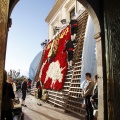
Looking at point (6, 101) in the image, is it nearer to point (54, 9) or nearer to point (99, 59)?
point (99, 59)

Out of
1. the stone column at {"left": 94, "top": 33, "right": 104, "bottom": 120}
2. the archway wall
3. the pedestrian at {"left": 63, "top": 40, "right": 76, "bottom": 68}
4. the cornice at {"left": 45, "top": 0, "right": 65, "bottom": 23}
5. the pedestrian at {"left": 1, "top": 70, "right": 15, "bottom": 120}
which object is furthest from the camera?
the cornice at {"left": 45, "top": 0, "right": 65, "bottom": 23}

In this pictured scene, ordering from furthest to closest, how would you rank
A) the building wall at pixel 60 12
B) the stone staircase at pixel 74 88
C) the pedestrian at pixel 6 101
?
the building wall at pixel 60 12 < the stone staircase at pixel 74 88 < the pedestrian at pixel 6 101

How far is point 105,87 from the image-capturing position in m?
4.53

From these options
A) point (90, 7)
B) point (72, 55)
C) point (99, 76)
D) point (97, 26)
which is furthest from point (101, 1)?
point (72, 55)

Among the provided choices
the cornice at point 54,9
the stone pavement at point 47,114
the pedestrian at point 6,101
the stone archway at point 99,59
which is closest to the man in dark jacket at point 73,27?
the stone pavement at point 47,114

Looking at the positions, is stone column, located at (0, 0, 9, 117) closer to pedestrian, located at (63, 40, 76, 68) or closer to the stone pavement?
the stone pavement

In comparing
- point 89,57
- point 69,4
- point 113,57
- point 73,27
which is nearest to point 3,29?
point 113,57

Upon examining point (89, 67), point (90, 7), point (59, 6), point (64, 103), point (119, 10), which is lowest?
point (64, 103)

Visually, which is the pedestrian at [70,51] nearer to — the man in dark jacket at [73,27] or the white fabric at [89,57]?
the man in dark jacket at [73,27]

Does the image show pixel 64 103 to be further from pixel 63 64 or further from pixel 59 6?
pixel 59 6

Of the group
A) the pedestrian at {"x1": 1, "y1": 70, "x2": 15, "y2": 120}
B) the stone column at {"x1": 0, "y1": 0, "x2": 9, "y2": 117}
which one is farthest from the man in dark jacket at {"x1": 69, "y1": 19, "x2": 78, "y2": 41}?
the stone column at {"x1": 0, "y1": 0, "x2": 9, "y2": 117}

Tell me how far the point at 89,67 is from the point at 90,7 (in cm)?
320

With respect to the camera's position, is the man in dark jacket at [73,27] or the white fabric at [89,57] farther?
the man in dark jacket at [73,27]

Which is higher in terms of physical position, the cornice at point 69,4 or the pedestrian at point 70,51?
the cornice at point 69,4
